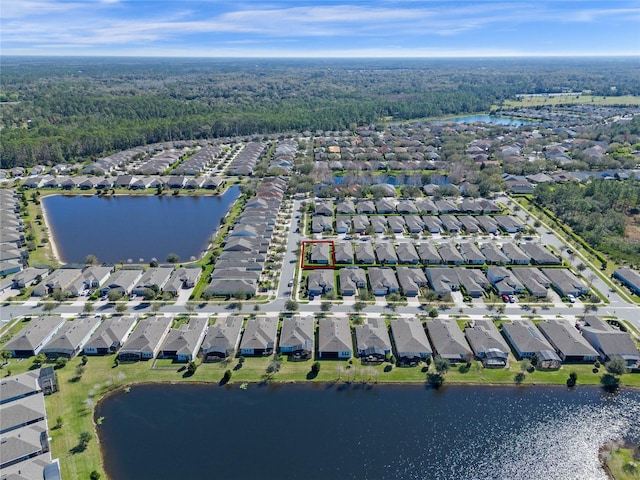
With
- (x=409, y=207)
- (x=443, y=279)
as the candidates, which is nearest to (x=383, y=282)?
(x=443, y=279)

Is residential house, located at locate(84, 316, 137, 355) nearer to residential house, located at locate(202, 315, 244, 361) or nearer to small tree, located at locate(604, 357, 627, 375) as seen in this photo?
residential house, located at locate(202, 315, 244, 361)

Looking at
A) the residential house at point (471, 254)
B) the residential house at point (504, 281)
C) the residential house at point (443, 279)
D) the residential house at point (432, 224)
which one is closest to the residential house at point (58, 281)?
the residential house at point (443, 279)

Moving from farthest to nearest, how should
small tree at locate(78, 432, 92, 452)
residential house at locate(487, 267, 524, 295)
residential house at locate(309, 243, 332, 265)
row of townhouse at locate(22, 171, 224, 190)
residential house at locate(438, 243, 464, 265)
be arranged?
1. row of townhouse at locate(22, 171, 224, 190)
2. residential house at locate(438, 243, 464, 265)
3. residential house at locate(309, 243, 332, 265)
4. residential house at locate(487, 267, 524, 295)
5. small tree at locate(78, 432, 92, 452)

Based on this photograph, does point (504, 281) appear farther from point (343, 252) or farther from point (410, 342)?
point (343, 252)

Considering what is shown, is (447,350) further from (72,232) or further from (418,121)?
(418,121)

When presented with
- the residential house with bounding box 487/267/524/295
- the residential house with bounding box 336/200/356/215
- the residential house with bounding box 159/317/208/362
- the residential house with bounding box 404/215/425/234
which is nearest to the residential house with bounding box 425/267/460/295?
the residential house with bounding box 487/267/524/295

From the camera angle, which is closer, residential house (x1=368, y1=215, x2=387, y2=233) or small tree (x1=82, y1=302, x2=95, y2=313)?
small tree (x1=82, y1=302, x2=95, y2=313)

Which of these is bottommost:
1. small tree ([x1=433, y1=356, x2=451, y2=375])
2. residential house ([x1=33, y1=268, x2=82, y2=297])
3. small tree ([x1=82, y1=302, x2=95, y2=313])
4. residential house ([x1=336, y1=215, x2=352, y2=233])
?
small tree ([x1=433, y1=356, x2=451, y2=375])
